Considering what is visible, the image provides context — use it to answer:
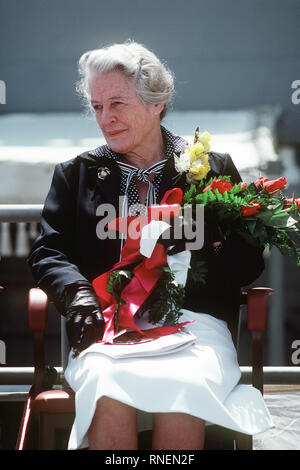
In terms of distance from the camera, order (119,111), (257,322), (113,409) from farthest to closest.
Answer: (119,111) < (257,322) < (113,409)

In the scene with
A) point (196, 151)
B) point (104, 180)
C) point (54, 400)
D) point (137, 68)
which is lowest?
point (54, 400)

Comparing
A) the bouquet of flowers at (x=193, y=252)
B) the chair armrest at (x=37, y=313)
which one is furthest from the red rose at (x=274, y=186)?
the chair armrest at (x=37, y=313)

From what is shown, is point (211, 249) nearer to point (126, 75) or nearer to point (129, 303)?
point (129, 303)

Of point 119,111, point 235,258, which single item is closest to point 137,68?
point 119,111

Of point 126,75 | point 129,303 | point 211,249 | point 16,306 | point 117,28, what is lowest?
point 16,306

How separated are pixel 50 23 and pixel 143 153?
7910mm

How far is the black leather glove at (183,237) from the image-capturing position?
2453 mm

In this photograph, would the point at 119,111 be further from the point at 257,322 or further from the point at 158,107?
the point at 257,322

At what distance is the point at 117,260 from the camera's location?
2812 mm

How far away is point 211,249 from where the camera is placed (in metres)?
2.64

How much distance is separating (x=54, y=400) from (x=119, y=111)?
1209 mm

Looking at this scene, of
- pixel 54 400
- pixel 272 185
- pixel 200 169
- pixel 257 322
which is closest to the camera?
pixel 54 400

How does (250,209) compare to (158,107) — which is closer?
(250,209)
